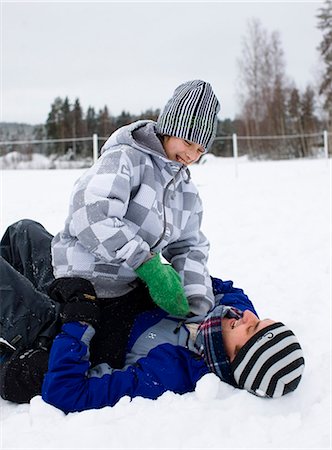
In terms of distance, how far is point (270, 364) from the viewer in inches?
62.3

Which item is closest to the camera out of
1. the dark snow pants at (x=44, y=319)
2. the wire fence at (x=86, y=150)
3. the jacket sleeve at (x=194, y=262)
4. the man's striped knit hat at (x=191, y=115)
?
the dark snow pants at (x=44, y=319)

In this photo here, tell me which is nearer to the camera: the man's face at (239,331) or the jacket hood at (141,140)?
the man's face at (239,331)

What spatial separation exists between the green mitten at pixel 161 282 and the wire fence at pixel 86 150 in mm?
14415

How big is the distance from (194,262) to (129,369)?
2.11 feet

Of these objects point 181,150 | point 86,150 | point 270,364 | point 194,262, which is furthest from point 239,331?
point 86,150

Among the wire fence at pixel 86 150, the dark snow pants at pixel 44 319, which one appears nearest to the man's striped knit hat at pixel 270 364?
the dark snow pants at pixel 44 319

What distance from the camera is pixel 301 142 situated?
23453 millimetres

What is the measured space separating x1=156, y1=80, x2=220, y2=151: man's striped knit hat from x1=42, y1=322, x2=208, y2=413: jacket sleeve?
2.63 feet

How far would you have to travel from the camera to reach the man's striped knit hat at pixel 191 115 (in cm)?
191

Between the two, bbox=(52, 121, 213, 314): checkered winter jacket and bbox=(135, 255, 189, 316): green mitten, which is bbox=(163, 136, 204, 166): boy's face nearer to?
bbox=(52, 121, 213, 314): checkered winter jacket

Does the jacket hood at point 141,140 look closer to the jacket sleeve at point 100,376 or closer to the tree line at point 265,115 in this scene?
the jacket sleeve at point 100,376

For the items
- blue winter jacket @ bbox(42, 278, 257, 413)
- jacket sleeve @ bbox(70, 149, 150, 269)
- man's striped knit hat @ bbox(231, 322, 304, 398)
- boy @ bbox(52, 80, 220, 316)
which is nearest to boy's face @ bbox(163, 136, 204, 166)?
boy @ bbox(52, 80, 220, 316)

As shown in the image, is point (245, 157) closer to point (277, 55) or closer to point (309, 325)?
point (277, 55)

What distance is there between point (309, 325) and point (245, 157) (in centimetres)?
2102
